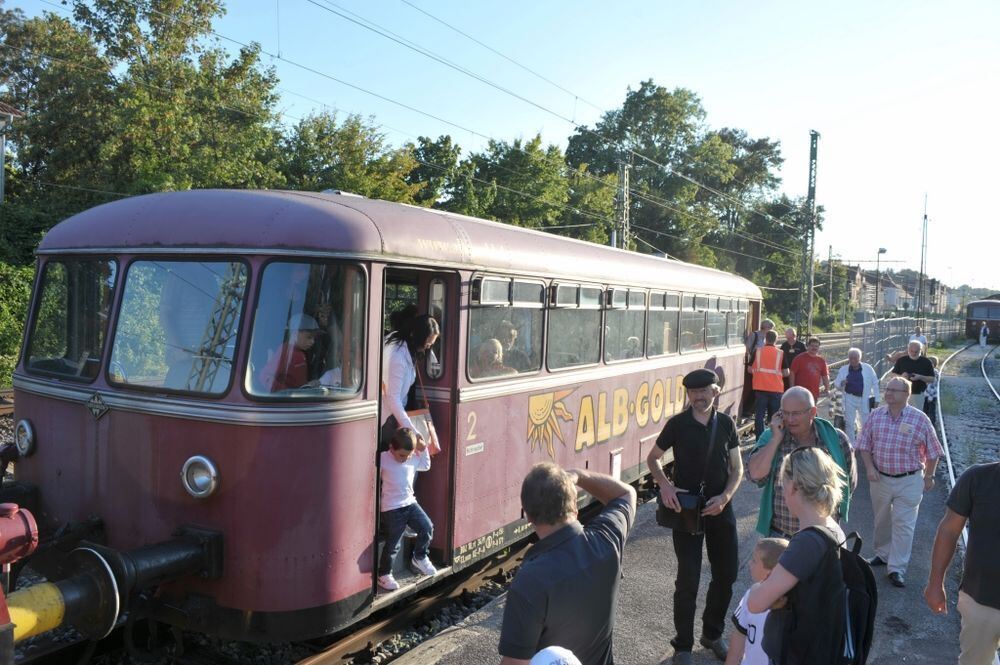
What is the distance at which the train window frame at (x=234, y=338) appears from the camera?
15.1 feet

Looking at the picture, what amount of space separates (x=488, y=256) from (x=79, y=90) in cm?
2177

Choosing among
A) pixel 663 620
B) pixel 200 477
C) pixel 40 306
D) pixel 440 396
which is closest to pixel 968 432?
pixel 663 620

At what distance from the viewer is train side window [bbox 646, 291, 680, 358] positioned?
9523mm

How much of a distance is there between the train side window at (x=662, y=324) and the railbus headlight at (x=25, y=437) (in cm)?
630

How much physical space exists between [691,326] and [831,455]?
21.2 feet

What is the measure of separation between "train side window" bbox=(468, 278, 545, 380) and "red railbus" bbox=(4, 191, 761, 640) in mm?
29

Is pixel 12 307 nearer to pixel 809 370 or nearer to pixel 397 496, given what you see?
pixel 397 496

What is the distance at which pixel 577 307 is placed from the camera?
748cm

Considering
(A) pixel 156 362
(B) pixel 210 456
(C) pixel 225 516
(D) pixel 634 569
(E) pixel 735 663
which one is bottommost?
(D) pixel 634 569

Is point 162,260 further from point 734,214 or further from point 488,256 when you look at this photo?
point 734,214

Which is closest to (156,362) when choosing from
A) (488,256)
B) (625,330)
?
(488,256)

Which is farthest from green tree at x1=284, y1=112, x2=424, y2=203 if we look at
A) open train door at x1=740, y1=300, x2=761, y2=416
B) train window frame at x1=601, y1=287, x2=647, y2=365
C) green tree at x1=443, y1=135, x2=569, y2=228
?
train window frame at x1=601, y1=287, x2=647, y2=365

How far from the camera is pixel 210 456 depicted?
4.56 meters

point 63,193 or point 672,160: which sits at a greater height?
point 672,160
